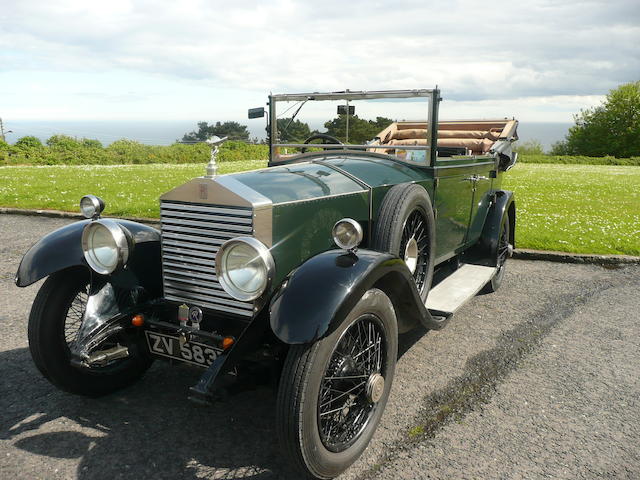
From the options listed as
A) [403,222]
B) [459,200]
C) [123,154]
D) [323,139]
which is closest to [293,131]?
[323,139]

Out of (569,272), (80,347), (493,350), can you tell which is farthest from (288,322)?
(569,272)

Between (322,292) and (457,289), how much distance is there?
2253mm

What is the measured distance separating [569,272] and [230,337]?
513 cm

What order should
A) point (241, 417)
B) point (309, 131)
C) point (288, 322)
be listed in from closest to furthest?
point (288, 322)
point (241, 417)
point (309, 131)

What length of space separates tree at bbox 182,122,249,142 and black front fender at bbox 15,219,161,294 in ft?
2.42

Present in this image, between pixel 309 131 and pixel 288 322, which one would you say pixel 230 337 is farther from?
pixel 309 131

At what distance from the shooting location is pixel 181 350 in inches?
109

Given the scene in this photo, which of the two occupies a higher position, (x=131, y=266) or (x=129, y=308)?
(x=131, y=266)

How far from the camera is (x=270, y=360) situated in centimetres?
268

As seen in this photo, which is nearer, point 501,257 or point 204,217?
point 204,217

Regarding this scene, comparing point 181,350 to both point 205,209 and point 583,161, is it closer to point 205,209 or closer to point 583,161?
point 205,209

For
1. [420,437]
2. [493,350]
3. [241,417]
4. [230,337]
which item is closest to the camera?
[230,337]

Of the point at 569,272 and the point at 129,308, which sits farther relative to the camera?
the point at 569,272

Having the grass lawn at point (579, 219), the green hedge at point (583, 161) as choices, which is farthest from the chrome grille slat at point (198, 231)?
the green hedge at point (583, 161)
